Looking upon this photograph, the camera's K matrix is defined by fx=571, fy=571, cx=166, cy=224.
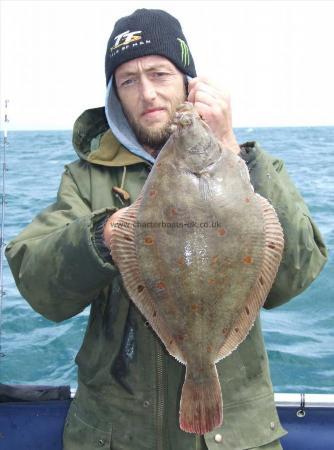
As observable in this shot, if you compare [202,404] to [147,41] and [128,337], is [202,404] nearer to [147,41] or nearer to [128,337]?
[128,337]

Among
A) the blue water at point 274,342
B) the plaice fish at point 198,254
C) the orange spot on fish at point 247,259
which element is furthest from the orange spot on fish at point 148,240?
Answer: the blue water at point 274,342

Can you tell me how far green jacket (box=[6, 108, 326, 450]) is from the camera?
2664 millimetres

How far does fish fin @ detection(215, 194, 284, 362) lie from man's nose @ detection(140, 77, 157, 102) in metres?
1.07

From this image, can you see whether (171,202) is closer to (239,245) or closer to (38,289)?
(239,245)

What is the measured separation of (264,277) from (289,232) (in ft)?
1.15

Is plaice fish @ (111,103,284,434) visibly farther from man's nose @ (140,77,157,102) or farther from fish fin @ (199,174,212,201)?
man's nose @ (140,77,157,102)

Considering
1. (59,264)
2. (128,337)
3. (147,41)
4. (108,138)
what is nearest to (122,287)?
(128,337)

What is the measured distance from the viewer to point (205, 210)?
2.32 meters

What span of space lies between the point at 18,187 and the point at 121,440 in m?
15.1

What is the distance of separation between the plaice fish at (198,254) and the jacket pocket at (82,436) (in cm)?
64

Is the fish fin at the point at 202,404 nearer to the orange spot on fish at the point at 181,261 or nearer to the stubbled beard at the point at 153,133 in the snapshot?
the orange spot on fish at the point at 181,261

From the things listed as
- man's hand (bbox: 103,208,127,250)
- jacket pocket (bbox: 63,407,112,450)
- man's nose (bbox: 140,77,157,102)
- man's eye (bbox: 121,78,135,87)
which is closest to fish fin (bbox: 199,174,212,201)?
man's hand (bbox: 103,208,127,250)

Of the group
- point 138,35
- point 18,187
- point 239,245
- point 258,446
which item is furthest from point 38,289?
point 18,187

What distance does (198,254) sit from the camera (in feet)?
7.53
